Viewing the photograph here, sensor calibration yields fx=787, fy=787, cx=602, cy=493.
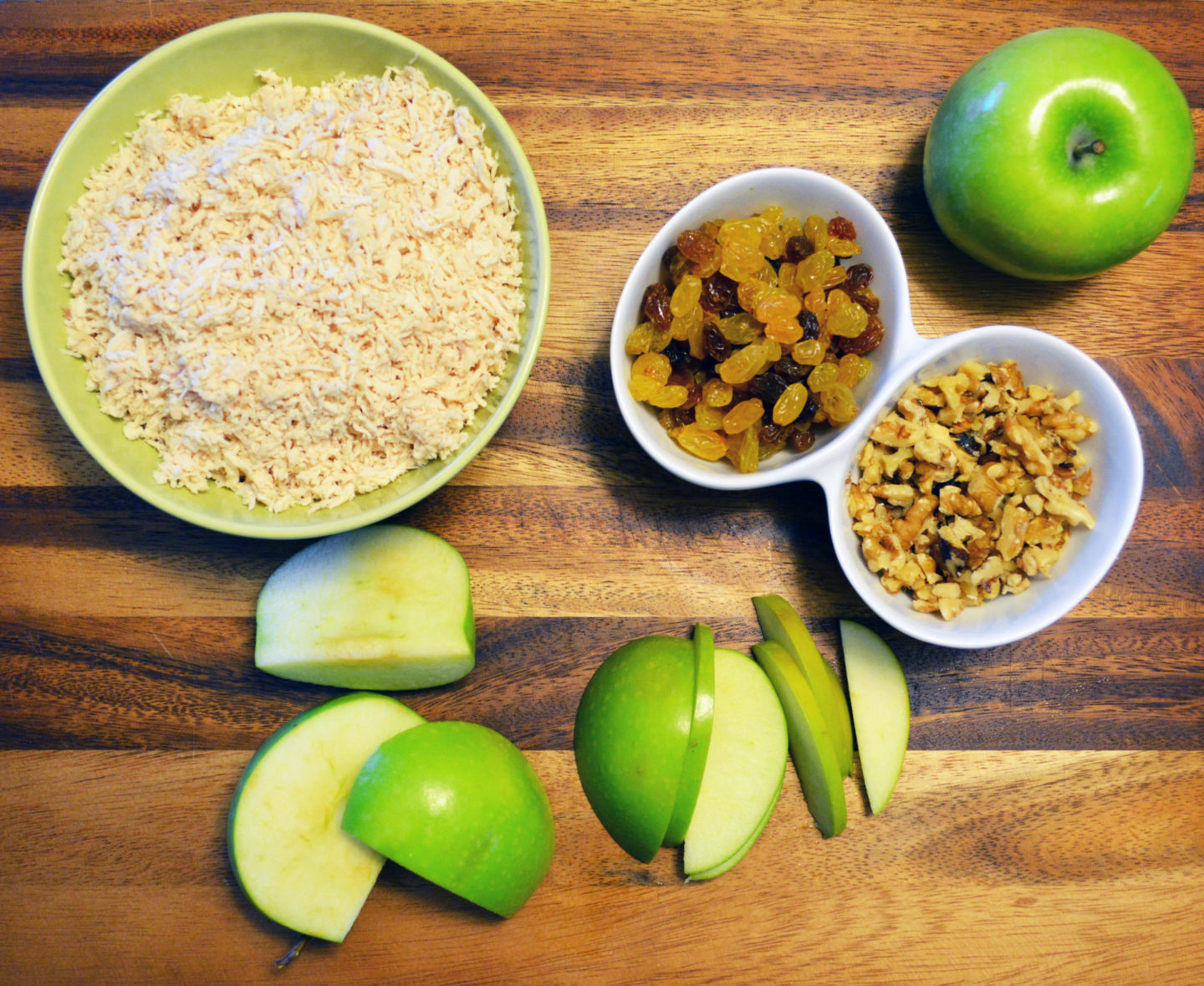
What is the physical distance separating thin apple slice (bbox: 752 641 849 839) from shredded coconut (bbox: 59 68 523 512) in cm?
60

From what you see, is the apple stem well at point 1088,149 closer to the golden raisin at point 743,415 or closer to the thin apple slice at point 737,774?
the golden raisin at point 743,415

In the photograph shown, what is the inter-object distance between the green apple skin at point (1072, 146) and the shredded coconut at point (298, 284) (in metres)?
0.70

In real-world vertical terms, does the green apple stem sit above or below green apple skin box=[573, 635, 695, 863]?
below

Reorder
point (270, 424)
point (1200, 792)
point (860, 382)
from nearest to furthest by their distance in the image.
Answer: point (270, 424)
point (860, 382)
point (1200, 792)

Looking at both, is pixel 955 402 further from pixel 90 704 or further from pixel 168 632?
pixel 90 704

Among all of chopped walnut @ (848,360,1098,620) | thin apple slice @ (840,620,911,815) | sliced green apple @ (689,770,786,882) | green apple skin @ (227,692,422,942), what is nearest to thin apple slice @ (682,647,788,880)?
sliced green apple @ (689,770,786,882)

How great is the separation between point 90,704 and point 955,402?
1441 mm

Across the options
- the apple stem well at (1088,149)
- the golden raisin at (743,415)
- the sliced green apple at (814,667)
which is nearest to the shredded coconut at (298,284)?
the golden raisin at (743,415)

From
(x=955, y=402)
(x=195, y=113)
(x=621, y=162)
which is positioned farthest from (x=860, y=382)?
(x=195, y=113)

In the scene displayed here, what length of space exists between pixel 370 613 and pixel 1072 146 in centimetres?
124

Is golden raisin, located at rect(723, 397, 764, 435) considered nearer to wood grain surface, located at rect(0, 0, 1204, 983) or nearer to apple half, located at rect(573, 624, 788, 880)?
wood grain surface, located at rect(0, 0, 1204, 983)

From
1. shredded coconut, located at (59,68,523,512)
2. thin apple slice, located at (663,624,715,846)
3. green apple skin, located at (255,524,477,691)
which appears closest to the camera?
shredded coconut, located at (59,68,523,512)

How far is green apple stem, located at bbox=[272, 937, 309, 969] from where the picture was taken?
1.21 m

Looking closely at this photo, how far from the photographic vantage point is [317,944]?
49.3 inches
